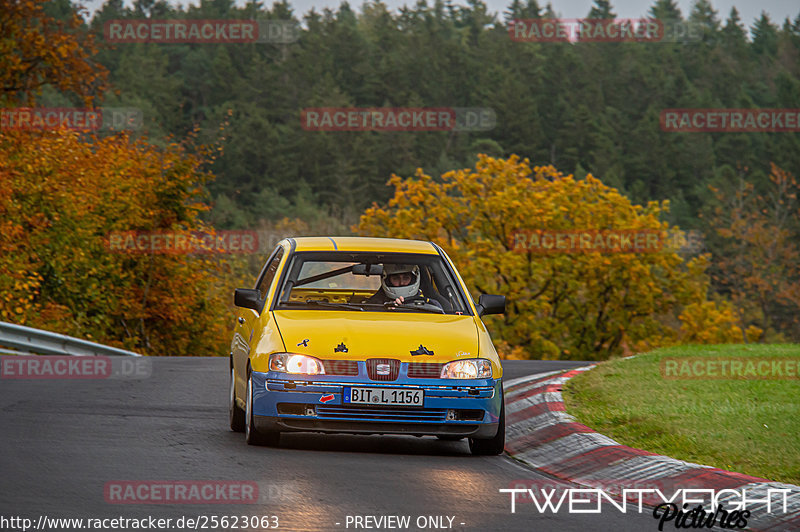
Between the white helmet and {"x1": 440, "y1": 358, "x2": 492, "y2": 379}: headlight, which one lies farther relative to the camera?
the white helmet

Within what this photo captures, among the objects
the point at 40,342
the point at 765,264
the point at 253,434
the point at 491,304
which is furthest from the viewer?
the point at 765,264

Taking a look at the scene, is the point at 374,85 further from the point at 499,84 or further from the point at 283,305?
the point at 283,305

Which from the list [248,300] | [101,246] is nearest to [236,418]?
[248,300]

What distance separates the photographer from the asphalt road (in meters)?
7.14

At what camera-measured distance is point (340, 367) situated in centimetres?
935

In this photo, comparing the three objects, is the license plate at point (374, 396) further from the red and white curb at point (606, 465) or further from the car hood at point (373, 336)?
the red and white curb at point (606, 465)

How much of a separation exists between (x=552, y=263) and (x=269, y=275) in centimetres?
3856

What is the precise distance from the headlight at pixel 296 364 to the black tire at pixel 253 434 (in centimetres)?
34

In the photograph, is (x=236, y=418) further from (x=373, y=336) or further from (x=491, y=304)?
(x=491, y=304)

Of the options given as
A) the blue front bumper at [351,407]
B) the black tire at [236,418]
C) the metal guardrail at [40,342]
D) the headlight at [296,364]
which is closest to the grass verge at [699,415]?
the blue front bumper at [351,407]

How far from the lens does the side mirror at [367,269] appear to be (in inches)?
432

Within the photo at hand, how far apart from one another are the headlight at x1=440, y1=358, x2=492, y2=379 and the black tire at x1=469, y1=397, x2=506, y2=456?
36 cm

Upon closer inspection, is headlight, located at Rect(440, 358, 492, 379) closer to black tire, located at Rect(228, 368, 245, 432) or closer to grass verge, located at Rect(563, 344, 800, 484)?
grass verge, located at Rect(563, 344, 800, 484)

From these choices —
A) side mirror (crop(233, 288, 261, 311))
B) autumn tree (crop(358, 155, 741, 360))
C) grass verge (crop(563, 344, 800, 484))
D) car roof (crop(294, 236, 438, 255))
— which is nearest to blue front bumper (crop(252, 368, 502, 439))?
side mirror (crop(233, 288, 261, 311))
